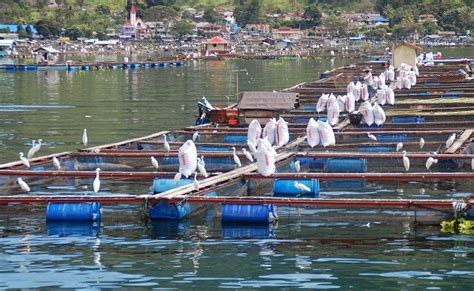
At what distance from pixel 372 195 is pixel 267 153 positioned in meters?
3.28

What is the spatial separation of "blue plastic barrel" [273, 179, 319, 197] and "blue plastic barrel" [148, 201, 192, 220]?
3.32 metres

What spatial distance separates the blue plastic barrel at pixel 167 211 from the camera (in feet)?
80.8

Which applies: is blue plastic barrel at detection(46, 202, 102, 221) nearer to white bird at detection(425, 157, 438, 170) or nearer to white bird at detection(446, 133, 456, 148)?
white bird at detection(425, 157, 438, 170)

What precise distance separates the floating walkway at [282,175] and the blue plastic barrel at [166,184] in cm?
3

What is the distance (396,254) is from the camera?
21.6m

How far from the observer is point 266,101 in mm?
43875

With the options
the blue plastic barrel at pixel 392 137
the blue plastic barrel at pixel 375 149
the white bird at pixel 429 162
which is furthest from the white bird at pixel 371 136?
the white bird at pixel 429 162

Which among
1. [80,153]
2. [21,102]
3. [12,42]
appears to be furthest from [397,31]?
[80,153]

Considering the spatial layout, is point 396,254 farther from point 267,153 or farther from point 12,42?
point 12,42

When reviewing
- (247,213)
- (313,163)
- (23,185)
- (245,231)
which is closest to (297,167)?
(313,163)

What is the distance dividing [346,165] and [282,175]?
143 inches

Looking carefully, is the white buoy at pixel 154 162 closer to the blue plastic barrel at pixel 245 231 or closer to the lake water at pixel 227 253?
the lake water at pixel 227 253

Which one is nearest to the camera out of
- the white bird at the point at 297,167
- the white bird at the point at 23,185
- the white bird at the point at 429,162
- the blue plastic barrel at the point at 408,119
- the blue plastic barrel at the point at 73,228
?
the blue plastic barrel at the point at 73,228

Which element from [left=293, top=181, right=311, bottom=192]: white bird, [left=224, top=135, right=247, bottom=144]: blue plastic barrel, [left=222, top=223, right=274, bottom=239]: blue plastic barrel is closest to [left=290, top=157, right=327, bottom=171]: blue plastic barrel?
[left=293, top=181, right=311, bottom=192]: white bird
